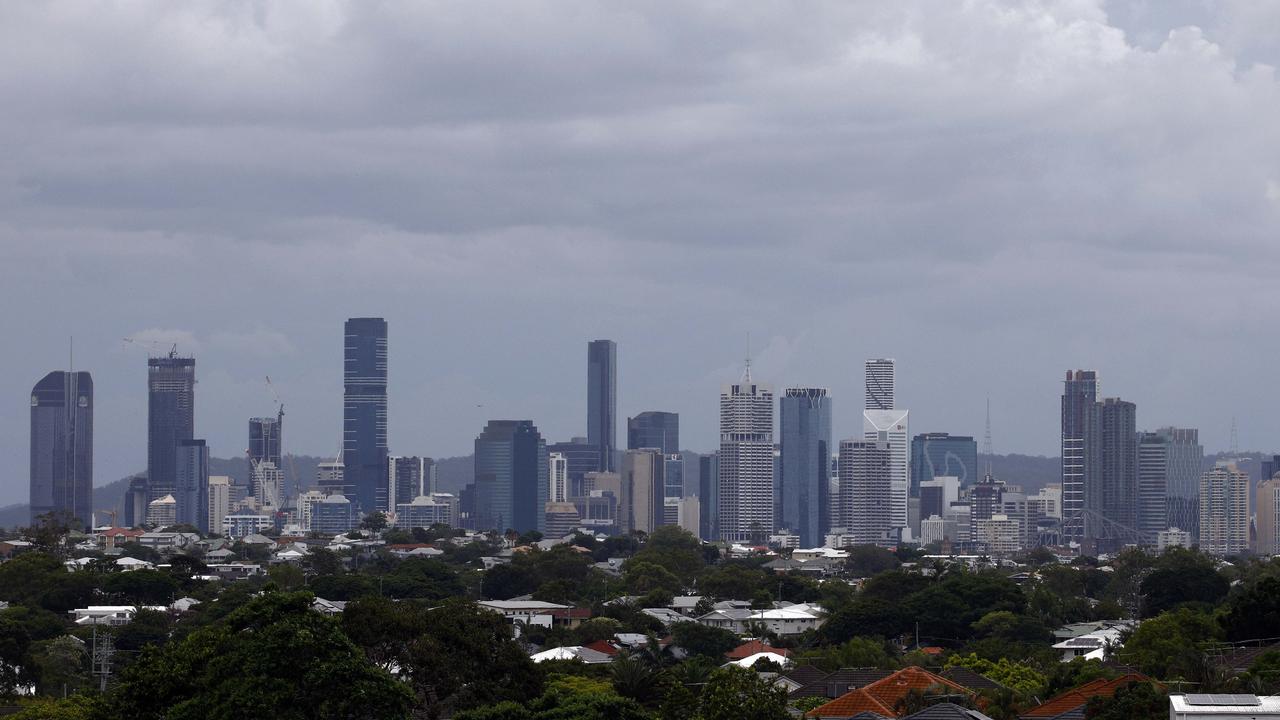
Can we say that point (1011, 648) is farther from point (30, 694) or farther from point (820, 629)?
point (30, 694)

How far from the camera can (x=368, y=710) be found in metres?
45.8

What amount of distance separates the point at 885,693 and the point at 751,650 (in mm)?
34624

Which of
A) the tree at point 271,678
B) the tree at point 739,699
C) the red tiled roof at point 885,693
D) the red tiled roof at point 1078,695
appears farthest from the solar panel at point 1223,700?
the tree at point 271,678

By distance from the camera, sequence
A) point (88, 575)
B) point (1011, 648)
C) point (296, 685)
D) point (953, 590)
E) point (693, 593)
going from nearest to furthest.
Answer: point (296, 685), point (1011, 648), point (953, 590), point (88, 575), point (693, 593)

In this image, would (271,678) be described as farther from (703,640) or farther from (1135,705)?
(703,640)

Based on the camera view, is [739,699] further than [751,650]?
No

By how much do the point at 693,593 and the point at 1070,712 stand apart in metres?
87.6

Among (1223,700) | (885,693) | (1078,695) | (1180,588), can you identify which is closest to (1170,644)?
(1078,695)

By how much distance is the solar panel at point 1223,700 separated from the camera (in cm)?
4794

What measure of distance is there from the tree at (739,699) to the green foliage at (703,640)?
45.1 meters

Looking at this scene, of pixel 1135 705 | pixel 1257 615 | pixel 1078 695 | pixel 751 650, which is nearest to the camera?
pixel 1135 705

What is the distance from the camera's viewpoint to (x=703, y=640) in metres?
96.5

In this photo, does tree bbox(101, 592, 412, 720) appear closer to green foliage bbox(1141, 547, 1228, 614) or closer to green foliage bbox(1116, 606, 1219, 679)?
green foliage bbox(1116, 606, 1219, 679)

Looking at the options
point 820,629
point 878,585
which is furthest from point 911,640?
point 878,585
